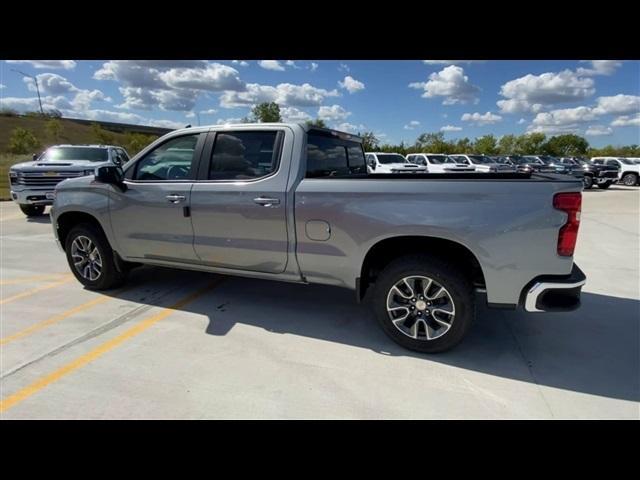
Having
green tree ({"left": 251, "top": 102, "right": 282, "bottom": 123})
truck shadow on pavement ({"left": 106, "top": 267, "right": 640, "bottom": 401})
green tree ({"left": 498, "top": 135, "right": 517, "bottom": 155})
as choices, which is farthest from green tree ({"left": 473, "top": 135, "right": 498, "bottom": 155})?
truck shadow on pavement ({"left": 106, "top": 267, "right": 640, "bottom": 401})

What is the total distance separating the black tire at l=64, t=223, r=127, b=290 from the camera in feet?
14.6

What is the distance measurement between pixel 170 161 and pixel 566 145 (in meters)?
86.5

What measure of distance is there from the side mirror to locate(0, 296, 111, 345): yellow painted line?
54.0 inches

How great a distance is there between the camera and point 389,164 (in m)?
18.8

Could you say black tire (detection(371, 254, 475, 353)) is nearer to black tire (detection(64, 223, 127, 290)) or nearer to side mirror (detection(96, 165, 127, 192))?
side mirror (detection(96, 165, 127, 192))

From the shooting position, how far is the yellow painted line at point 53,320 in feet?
11.4

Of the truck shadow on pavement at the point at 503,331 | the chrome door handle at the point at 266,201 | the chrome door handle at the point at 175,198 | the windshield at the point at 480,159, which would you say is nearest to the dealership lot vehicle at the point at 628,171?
the windshield at the point at 480,159

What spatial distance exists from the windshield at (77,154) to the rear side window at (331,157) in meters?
9.69

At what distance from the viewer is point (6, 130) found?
251 ft

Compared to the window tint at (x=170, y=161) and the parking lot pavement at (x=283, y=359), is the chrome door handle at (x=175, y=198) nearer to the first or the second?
the window tint at (x=170, y=161)

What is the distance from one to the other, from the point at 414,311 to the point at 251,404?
4.91ft

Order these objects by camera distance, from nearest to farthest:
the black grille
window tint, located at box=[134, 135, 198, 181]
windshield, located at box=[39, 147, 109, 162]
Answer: window tint, located at box=[134, 135, 198, 181] → the black grille → windshield, located at box=[39, 147, 109, 162]
